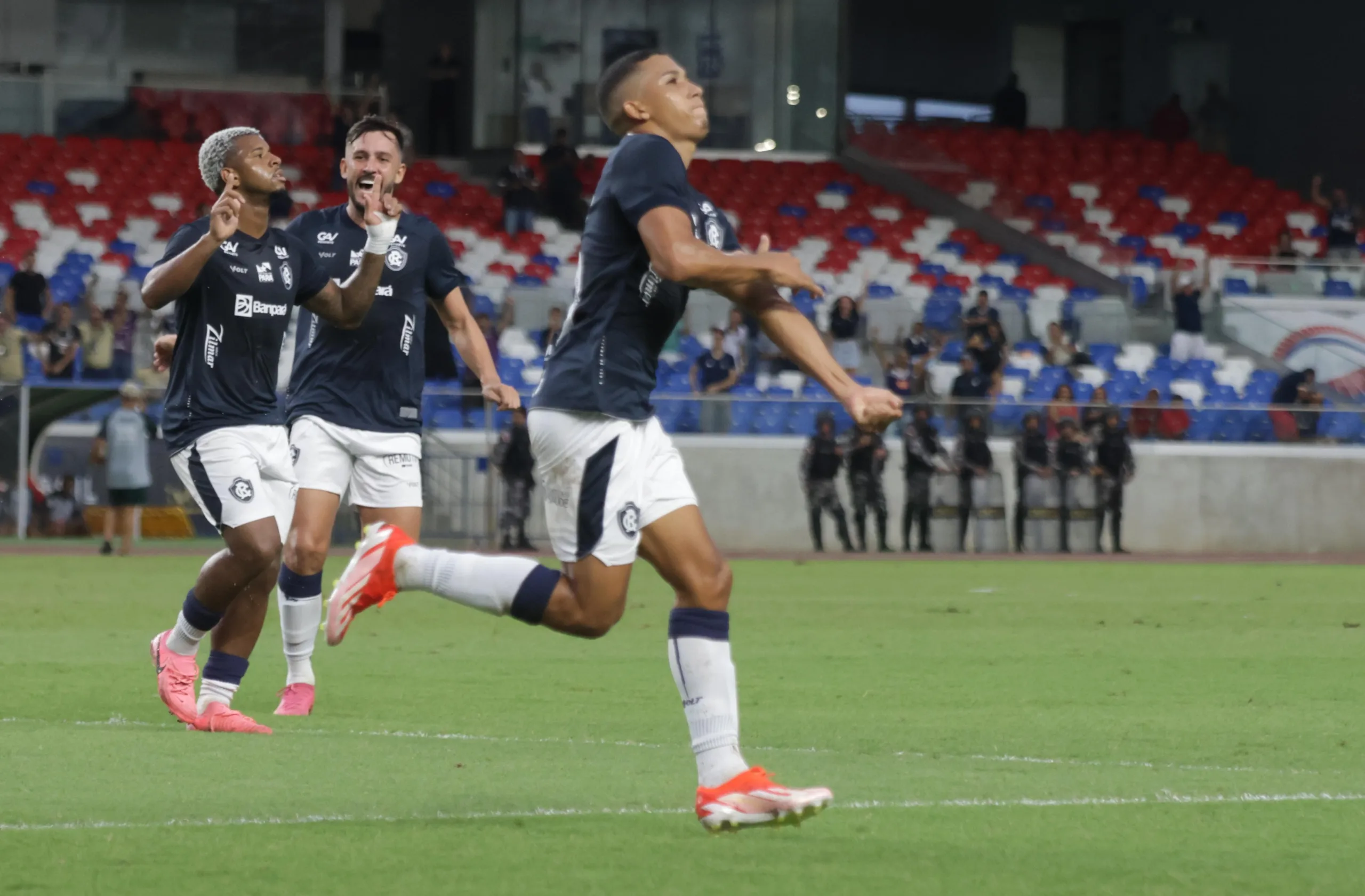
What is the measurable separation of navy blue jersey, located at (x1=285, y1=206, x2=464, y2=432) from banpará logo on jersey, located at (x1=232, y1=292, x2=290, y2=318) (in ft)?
1.75

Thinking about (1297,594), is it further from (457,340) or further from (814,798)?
(814,798)

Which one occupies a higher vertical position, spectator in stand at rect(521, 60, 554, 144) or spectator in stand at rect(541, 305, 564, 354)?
spectator in stand at rect(521, 60, 554, 144)

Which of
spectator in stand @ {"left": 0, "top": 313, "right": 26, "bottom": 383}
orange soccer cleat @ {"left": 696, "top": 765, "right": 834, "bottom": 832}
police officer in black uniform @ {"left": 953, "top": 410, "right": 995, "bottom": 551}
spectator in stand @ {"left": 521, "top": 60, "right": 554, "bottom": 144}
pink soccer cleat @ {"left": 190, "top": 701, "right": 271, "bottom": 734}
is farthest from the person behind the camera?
spectator in stand @ {"left": 521, "top": 60, "right": 554, "bottom": 144}

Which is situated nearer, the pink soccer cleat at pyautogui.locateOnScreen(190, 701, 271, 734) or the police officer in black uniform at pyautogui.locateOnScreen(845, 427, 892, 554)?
the pink soccer cleat at pyautogui.locateOnScreen(190, 701, 271, 734)

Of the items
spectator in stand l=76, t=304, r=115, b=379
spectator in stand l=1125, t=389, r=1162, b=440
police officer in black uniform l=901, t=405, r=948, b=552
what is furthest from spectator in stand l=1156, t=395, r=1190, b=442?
spectator in stand l=76, t=304, r=115, b=379

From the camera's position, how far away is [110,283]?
2347 cm

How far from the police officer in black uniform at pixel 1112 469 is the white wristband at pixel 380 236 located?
17.5m

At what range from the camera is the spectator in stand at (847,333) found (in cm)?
2502

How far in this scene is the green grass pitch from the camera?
507 centimetres

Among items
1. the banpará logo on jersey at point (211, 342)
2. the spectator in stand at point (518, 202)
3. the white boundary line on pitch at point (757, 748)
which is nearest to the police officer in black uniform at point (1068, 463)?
the spectator in stand at point (518, 202)

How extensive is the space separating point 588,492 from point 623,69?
1.24m

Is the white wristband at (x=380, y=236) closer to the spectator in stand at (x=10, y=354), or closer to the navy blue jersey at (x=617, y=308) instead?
the navy blue jersey at (x=617, y=308)

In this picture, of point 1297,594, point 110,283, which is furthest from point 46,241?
point 1297,594

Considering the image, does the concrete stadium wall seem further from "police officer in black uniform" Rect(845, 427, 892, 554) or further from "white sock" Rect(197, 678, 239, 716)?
"white sock" Rect(197, 678, 239, 716)
